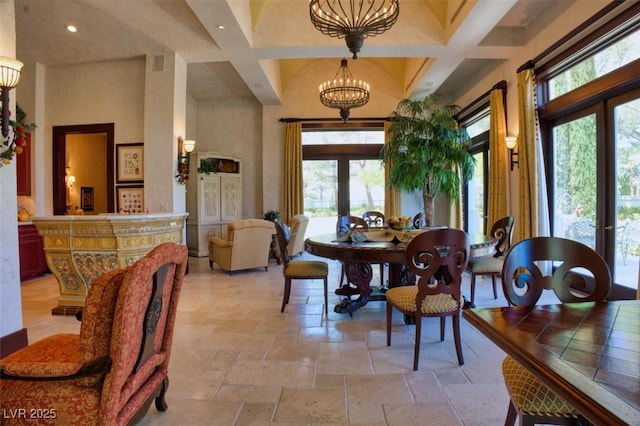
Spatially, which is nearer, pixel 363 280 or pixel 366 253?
pixel 366 253

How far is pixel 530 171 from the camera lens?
443 centimetres

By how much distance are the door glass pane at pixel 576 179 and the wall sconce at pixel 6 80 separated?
5506 millimetres

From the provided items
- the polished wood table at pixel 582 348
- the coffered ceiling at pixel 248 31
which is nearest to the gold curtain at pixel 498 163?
the coffered ceiling at pixel 248 31

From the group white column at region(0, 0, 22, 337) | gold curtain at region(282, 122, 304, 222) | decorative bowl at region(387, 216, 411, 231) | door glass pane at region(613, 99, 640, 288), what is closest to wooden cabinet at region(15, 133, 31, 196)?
white column at region(0, 0, 22, 337)

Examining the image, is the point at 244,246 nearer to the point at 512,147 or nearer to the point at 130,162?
the point at 130,162

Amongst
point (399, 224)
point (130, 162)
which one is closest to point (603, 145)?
point (399, 224)

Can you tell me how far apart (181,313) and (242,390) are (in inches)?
69.1

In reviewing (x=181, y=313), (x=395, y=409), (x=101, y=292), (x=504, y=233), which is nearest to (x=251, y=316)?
(x=181, y=313)

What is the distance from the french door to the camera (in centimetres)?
335

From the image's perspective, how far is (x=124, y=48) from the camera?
16.4 ft

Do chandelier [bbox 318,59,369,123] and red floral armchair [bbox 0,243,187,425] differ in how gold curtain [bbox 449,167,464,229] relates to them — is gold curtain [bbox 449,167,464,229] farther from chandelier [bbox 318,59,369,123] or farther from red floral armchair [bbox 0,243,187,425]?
red floral armchair [bbox 0,243,187,425]

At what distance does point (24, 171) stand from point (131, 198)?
178cm

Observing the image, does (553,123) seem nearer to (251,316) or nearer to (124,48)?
(251,316)

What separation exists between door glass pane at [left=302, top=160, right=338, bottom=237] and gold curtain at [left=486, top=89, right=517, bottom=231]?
346 cm
